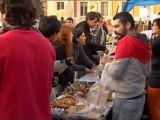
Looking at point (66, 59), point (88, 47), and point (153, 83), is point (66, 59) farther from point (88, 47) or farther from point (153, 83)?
point (88, 47)

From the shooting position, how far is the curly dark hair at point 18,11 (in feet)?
7.12

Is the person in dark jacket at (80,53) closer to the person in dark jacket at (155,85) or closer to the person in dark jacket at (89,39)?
the person in dark jacket at (89,39)

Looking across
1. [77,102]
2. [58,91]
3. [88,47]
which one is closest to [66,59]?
A: [58,91]

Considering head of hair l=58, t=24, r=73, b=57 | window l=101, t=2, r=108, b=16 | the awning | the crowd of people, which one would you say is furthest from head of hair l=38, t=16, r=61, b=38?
window l=101, t=2, r=108, b=16

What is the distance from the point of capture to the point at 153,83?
4809 mm

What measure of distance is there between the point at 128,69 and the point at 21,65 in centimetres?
165

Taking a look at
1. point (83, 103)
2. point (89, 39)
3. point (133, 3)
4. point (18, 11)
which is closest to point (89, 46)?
point (89, 39)

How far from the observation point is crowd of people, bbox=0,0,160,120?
2.15 meters

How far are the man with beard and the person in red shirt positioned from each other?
4.56ft

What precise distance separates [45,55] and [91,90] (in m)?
1.95

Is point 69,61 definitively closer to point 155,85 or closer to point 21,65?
point 155,85

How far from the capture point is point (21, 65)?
215cm

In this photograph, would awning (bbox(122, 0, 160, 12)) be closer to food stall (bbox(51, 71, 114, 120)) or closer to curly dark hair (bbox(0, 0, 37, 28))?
food stall (bbox(51, 71, 114, 120))

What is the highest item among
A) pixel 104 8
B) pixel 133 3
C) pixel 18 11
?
pixel 104 8
